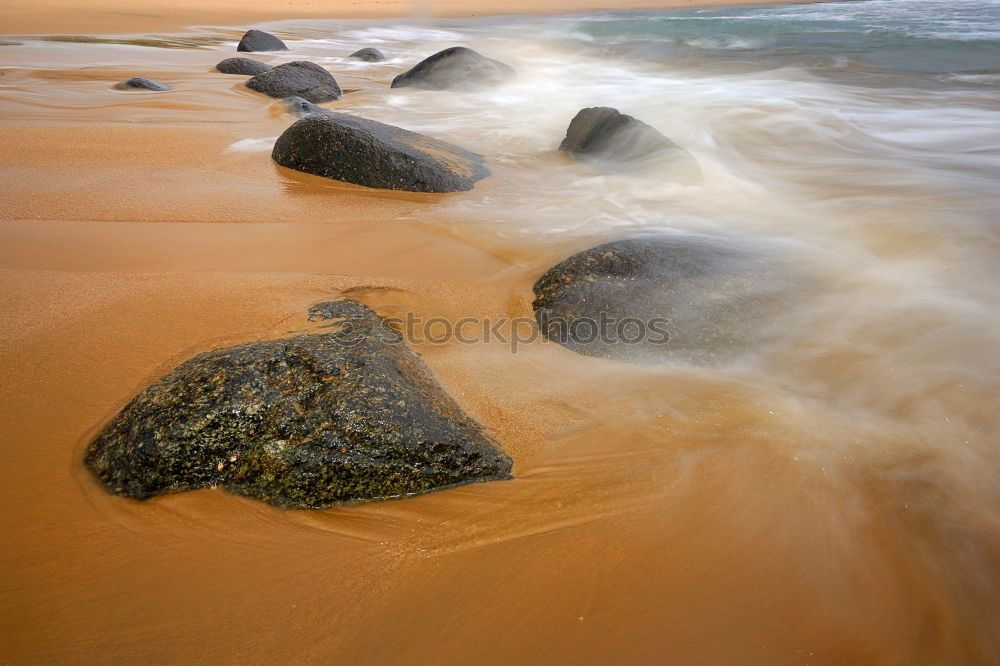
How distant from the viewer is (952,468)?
104 inches

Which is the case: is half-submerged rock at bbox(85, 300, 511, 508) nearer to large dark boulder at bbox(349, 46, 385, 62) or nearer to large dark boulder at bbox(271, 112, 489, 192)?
large dark boulder at bbox(271, 112, 489, 192)

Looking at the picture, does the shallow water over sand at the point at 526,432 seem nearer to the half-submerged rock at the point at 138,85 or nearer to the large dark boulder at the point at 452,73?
the half-submerged rock at the point at 138,85

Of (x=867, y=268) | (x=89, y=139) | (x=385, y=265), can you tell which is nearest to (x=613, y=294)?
(x=385, y=265)

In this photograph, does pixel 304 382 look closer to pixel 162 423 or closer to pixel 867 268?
pixel 162 423

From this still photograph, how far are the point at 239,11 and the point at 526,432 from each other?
25.1 metres

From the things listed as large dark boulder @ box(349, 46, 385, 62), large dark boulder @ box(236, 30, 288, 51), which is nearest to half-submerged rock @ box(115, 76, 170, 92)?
large dark boulder @ box(236, 30, 288, 51)

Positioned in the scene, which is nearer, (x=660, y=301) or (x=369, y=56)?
(x=660, y=301)

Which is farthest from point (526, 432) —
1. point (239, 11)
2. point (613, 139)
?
point (239, 11)

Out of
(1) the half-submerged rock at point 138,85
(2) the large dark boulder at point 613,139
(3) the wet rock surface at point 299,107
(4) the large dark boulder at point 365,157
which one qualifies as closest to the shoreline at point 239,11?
(1) the half-submerged rock at point 138,85

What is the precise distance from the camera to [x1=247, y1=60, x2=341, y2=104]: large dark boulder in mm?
9336

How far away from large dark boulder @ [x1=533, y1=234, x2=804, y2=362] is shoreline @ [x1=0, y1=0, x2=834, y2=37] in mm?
15867

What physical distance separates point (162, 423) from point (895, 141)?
29.3 feet

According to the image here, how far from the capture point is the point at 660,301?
3602 mm

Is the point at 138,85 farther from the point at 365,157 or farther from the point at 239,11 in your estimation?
the point at 239,11
